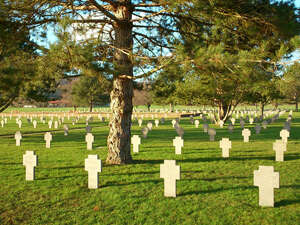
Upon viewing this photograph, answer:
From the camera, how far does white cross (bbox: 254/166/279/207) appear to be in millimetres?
4645

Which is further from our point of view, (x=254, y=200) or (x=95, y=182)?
(x=95, y=182)

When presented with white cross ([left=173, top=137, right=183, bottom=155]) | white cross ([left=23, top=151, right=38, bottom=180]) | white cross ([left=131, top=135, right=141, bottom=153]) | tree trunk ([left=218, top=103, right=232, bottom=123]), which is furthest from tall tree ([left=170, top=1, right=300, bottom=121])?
tree trunk ([left=218, top=103, right=232, bottom=123])

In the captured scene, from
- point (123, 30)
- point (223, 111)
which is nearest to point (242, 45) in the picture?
point (123, 30)

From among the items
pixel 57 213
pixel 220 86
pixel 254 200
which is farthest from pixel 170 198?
pixel 220 86

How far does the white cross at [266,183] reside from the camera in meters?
4.64

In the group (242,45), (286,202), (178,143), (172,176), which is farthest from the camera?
(178,143)

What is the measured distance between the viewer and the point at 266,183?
15.5 ft

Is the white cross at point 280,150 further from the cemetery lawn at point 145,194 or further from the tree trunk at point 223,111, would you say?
the tree trunk at point 223,111

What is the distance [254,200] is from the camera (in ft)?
16.8

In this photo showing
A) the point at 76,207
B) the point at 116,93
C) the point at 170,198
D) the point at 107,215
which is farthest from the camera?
the point at 116,93

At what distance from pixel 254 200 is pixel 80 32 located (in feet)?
20.6

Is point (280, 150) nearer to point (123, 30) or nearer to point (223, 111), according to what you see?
point (123, 30)

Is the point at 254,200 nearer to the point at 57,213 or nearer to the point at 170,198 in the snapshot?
the point at 170,198

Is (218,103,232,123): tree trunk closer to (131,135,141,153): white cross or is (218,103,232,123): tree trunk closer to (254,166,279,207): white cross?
(131,135,141,153): white cross
